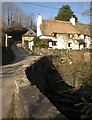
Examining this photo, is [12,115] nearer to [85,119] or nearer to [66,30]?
[85,119]

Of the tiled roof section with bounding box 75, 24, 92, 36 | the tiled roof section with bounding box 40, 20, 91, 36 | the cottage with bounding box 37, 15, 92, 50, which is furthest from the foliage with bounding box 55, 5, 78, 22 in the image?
the cottage with bounding box 37, 15, 92, 50

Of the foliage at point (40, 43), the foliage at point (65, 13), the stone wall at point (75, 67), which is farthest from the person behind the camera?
the foliage at point (65, 13)

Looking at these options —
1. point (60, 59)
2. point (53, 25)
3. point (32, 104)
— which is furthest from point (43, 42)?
point (32, 104)

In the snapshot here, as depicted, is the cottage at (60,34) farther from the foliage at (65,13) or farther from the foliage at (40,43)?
the foliage at (65,13)

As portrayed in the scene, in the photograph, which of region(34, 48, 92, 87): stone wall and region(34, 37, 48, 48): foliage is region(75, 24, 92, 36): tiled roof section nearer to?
region(34, 48, 92, 87): stone wall

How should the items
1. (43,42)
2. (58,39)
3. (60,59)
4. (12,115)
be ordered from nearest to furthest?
(12,115), (60,59), (43,42), (58,39)

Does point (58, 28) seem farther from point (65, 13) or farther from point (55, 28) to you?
point (65, 13)

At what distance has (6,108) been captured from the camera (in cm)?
1109

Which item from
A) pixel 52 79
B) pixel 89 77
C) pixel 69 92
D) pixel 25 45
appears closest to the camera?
pixel 89 77

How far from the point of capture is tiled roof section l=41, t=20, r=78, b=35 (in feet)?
177

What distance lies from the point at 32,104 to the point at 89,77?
816 cm

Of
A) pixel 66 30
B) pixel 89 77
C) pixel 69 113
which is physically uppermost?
pixel 66 30

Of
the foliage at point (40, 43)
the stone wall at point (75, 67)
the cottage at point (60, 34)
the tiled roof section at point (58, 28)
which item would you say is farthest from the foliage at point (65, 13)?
the stone wall at point (75, 67)

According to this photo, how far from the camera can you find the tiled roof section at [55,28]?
53991mm
